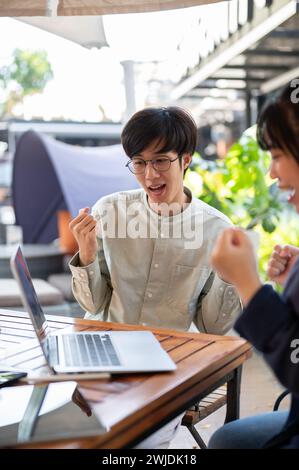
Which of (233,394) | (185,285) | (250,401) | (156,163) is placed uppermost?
(156,163)

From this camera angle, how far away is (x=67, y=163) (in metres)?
5.40

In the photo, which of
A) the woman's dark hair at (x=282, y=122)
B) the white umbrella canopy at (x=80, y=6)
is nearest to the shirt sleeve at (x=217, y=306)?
the woman's dark hair at (x=282, y=122)

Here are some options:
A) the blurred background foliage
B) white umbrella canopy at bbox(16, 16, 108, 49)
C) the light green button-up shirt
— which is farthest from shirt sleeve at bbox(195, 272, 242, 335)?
the blurred background foliage

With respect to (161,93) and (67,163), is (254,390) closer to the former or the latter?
(67,163)

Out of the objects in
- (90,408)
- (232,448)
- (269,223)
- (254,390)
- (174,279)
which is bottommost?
(254,390)

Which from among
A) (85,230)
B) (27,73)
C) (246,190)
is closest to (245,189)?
(246,190)

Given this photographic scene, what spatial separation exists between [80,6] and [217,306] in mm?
1106

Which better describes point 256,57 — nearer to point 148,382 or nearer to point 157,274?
point 157,274

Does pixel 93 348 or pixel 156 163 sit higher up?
pixel 156 163

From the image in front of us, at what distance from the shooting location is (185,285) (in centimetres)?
201

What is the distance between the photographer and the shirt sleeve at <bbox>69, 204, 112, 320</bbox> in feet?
6.30

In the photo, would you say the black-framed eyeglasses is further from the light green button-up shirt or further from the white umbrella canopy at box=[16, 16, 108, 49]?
the white umbrella canopy at box=[16, 16, 108, 49]

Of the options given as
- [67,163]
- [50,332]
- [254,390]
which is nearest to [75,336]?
[50,332]
